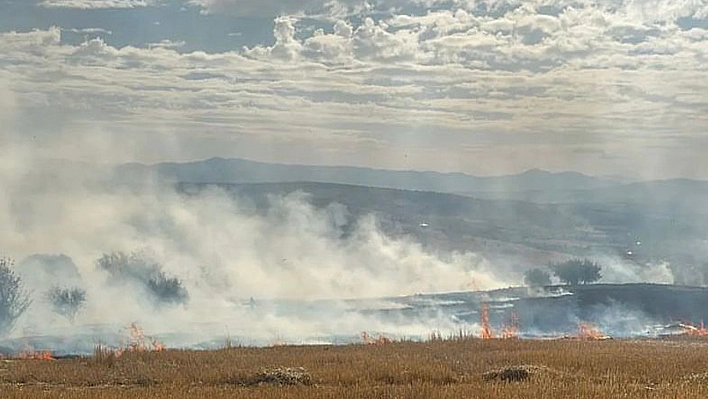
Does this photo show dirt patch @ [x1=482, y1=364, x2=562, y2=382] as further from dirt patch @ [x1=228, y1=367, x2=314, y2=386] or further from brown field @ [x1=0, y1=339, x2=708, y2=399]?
dirt patch @ [x1=228, y1=367, x2=314, y2=386]

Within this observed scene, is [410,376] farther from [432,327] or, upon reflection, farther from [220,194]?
[220,194]

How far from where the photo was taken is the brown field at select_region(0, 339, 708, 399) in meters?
17.8

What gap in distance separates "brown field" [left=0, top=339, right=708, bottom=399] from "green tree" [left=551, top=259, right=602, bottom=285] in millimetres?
76724

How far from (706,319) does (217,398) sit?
6560cm

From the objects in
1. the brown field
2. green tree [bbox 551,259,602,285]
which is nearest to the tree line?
green tree [bbox 551,259,602,285]

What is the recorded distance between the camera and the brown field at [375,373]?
58.3ft

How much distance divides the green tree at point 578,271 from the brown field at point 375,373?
252 feet

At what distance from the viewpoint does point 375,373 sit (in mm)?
21047

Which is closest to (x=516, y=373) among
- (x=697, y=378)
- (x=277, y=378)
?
(x=697, y=378)

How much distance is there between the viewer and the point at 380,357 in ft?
82.8

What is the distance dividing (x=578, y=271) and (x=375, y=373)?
8838 centimetres

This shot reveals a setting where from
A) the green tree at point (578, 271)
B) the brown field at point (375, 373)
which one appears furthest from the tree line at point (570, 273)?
the brown field at point (375, 373)

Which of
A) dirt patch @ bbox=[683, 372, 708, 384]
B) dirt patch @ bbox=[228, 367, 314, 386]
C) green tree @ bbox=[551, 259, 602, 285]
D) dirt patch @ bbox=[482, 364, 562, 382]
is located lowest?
dirt patch @ bbox=[683, 372, 708, 384]

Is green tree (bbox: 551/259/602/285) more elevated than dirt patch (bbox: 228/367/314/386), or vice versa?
green tree (bbox: 551/259/602/285)
